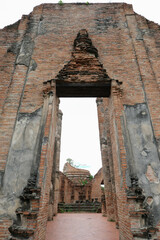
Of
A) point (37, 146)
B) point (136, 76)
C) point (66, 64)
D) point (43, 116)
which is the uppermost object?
point (66, 64)

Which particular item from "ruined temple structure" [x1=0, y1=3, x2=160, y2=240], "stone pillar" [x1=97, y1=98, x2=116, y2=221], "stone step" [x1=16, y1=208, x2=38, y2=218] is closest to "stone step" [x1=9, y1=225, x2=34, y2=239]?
"ruined temple structure" [x1=0, y1=3, x2=160, y2=240]

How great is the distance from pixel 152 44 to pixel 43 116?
16.0ft

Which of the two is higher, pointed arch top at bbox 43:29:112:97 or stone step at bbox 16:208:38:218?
pointed arch top at bbox 43:29:112:97

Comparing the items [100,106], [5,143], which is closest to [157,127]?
[5,143]

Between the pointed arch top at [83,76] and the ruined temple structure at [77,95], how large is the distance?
3 centimetres

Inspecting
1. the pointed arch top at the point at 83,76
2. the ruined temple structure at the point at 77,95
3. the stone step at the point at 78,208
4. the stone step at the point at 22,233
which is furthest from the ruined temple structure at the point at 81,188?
the stone step at the point at 22,233

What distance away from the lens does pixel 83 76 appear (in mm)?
4930

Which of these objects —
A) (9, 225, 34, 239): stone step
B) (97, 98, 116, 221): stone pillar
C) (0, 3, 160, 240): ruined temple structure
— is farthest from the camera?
(97, 98, 116, 221): stone pillar

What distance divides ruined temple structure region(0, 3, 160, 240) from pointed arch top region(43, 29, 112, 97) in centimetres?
3

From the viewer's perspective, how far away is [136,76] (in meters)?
5.10

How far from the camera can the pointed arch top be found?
486 centimetres

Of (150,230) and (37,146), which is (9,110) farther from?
(150,230)

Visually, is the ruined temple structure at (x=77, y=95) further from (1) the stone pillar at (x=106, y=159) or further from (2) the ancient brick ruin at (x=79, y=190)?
(2) the ancient brick ruin at (x=79, y=190)

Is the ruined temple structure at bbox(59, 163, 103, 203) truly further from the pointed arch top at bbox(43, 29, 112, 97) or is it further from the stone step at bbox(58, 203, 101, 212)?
the pointed arch top at bbox(43, 29, 112, 97)
